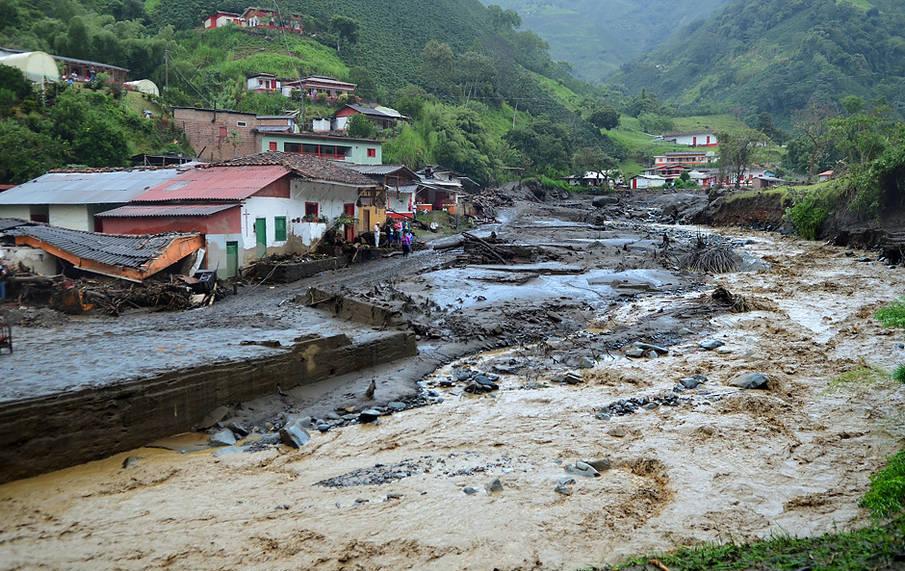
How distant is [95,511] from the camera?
9.09 meters

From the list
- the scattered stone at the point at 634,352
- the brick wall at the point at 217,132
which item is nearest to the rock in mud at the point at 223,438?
the scattered stone at the point at 634,352

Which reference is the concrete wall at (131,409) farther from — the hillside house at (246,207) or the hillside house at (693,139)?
the hillside house at (693,139)

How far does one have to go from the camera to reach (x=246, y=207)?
26953mm

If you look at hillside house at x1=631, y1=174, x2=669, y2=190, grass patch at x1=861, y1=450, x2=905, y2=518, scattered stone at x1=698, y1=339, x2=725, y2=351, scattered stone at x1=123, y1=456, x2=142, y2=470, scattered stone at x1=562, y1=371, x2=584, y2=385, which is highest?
hillside house at x1=631, y1=174, x2=669, y2=190

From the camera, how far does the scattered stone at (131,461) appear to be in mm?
10393

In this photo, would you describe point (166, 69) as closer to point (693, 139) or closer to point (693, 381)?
point (693, 381)

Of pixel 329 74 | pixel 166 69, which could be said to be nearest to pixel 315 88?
pixel 329 74

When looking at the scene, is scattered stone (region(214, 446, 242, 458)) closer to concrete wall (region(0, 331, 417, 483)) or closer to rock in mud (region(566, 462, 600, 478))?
concrete wall (region(0, 331, 417, 483))

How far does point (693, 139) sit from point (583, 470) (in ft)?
365

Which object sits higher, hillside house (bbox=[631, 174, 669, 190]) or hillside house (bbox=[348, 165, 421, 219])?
hillside house (bbox=[631, 174, 669, 190])

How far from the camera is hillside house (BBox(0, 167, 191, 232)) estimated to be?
28844mm

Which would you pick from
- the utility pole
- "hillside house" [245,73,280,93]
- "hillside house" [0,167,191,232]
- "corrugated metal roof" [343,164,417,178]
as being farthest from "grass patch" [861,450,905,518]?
"hillside house" [245,73,280,93]

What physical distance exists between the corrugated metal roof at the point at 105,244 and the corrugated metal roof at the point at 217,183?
3857 millimetres

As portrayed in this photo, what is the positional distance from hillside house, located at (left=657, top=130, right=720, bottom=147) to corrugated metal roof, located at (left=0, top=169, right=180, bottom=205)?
94725 mm
